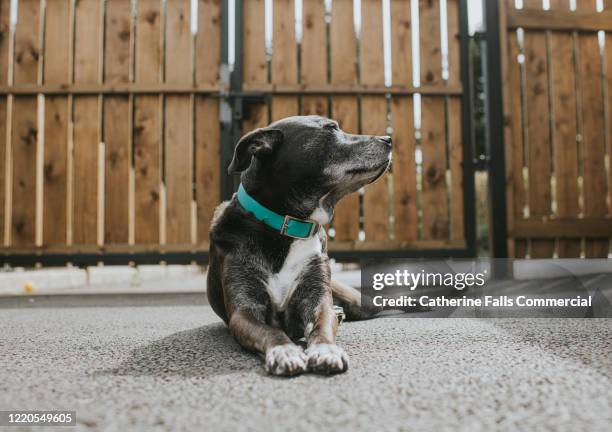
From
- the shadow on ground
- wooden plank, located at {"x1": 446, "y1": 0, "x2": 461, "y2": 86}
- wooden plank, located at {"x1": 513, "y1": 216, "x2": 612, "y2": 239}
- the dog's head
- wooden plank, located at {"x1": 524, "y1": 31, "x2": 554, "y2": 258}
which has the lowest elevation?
the shadow on ground

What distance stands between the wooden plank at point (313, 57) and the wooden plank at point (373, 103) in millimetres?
372

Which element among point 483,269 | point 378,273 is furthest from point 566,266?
point 378,273

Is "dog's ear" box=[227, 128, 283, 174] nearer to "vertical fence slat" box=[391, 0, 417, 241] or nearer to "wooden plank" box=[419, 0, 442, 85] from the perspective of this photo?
"vertical fence slat" box=[391, 0, 417, 241]

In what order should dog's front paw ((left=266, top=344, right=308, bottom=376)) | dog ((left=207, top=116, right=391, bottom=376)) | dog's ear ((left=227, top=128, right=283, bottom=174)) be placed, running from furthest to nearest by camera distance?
dog's ear ((left=227, top=128, right=283, bottom=174)) → dog ((left=207, top=116, right=391, bottom=376)) → dog's front paw ((left=266, top=344, right=308, bottom=376))

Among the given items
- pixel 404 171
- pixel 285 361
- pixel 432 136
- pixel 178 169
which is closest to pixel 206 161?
pixel 178 169

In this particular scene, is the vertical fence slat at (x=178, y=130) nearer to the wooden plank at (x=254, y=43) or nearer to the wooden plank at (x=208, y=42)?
the wooden plank at (x=208, y=42)

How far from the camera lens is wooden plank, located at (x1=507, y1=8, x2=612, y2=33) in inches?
177

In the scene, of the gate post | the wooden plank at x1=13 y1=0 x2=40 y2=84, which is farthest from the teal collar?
the wooden plank at x1=13 y1=0 x2=40 y2=84

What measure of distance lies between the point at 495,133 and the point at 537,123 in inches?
16.3

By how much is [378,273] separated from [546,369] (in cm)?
154

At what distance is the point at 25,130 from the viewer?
435 centimetres

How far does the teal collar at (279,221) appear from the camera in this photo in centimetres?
211

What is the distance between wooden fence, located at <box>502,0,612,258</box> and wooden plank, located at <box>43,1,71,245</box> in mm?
3991

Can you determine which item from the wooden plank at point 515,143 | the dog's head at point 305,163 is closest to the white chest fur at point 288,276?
the dog's head at point 305,163
